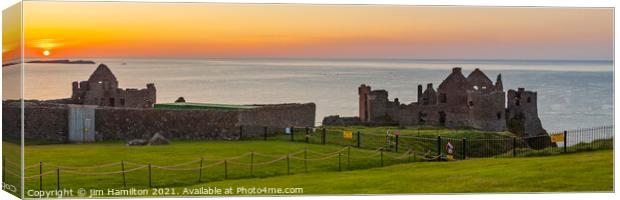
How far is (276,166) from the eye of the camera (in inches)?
1200

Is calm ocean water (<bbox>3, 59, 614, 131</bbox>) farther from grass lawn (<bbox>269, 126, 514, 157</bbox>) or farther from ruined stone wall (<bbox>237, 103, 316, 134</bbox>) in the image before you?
grass lawn (<bbox>269, 126, 514, 157</bbox>)

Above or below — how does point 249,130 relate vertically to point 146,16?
below

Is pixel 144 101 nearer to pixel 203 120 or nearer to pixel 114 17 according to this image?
pixel 203 120

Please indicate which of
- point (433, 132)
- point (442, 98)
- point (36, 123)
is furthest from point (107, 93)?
point (442, 98)

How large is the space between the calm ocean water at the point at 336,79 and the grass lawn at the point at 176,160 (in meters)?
1.00

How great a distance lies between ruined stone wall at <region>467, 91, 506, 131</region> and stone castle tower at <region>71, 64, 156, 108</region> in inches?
283

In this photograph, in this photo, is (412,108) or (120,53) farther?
(412,108)

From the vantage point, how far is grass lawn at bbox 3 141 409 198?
2886 cm

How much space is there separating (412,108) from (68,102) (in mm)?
7446

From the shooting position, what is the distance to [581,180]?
30.1m

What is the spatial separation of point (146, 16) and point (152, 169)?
296cm

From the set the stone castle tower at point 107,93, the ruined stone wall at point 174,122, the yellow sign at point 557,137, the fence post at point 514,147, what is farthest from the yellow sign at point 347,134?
the yellow sign at point 557,137

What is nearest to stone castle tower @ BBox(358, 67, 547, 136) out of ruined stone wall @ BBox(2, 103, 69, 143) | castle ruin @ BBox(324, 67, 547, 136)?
castle ruin @ BBox(324, 67, 547, 136)

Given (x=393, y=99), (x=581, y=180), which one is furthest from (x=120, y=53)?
(x=581, y=180)
